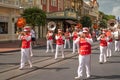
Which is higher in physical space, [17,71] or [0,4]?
[0,4]

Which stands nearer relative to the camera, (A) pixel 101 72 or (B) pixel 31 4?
(A) pixel 101 72

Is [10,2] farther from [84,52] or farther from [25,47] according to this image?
[84,52]

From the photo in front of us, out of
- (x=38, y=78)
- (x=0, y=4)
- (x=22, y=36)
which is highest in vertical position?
(x=0, y=4)

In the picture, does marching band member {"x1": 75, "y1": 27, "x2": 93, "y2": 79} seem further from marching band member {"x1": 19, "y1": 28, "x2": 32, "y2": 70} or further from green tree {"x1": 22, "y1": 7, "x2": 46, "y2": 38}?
green tree {"x1": 22, "y1": 7, "x2": 46, "y2": 38}

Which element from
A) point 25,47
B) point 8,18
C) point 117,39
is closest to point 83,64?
point 25,47

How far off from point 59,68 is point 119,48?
14.1 meters

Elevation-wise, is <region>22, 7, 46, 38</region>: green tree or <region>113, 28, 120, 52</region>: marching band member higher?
<region>22, 7, 46, 38</region>: green tree

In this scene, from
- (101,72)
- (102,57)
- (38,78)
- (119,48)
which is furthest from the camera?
(119,48)

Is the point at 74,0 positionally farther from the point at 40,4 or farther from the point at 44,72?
the point at 44,72

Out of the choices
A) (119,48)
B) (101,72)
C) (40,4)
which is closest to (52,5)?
(40,4)

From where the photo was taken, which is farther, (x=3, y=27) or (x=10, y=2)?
(x=3, y=27)

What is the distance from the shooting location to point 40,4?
57375 mm

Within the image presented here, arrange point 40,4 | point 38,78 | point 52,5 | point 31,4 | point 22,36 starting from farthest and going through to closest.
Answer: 1. point 52,5
2. point 40,4
3. point 31,4
4. point 22,36
5. point 38,78

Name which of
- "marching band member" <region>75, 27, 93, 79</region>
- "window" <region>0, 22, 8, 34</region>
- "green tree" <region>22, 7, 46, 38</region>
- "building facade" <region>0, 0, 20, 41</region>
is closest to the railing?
"building facade" <region>0, 0, 20, 41</region>
